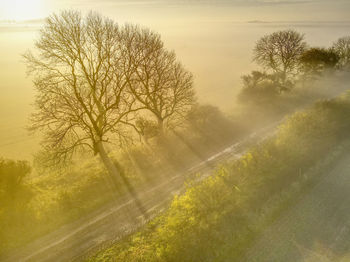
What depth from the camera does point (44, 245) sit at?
40.1 ft

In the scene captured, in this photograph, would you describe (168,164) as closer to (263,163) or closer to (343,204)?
(263,163)

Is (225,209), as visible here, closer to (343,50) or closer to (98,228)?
(98,228)

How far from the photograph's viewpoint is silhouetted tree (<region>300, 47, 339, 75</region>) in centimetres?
4028

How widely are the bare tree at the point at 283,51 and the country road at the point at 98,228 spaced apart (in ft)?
104

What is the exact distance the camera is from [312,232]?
11.1 m

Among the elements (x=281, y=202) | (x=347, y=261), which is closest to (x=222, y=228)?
(x=281, y=202)

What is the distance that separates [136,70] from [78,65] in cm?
557

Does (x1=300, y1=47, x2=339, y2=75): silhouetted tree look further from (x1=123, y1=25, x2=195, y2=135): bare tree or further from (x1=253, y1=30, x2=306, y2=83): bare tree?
(x1=123, y1=25, x2=195, y2=135): bare tree

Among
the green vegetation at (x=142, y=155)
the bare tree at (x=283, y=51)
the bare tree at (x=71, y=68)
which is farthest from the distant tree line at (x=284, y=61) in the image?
the bare tree at (x=71, y=68)

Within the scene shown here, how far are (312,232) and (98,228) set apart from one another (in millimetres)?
10885

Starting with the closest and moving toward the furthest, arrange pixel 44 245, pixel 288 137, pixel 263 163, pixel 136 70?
1. pixel 44 245
2. pixel 263 163
3. pixel 288 137
4. pixel 136 70

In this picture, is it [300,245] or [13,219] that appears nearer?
[300,245]

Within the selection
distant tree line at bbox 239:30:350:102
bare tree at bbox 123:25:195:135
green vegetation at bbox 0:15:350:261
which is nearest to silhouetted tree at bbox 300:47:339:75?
distant tree line at bbox 239:30:350:102

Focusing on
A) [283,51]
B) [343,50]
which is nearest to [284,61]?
[283,51]
